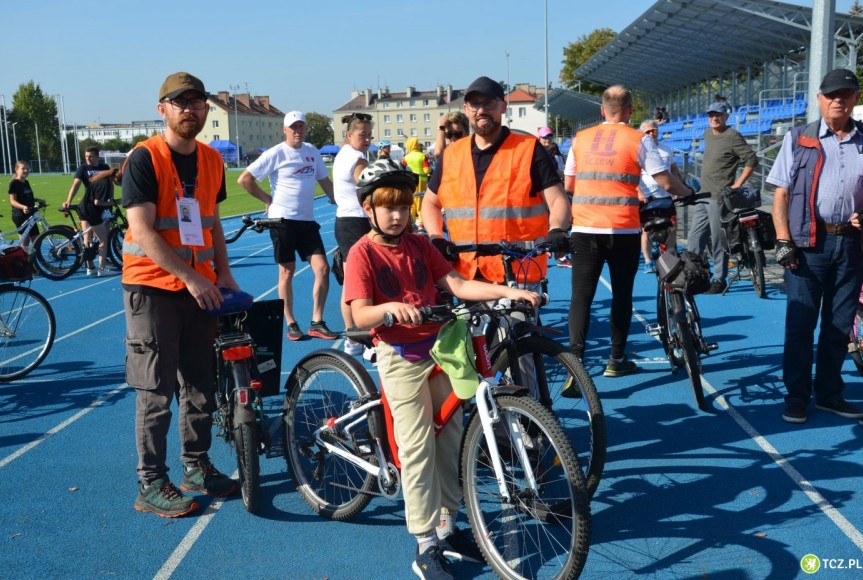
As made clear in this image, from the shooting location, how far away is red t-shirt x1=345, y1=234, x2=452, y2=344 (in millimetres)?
3467

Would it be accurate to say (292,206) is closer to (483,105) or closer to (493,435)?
(483,105)

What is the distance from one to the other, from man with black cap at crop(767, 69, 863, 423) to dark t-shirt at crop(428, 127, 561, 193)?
1.53 m

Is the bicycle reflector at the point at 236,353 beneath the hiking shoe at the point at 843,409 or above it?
above

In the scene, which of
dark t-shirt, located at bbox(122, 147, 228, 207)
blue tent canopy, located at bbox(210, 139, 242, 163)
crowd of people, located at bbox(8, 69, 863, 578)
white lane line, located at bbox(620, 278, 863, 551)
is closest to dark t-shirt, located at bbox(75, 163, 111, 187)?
crowd of people, located at bbox(8, 69, 863, 578)

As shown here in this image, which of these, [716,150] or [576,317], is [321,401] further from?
[716,150]

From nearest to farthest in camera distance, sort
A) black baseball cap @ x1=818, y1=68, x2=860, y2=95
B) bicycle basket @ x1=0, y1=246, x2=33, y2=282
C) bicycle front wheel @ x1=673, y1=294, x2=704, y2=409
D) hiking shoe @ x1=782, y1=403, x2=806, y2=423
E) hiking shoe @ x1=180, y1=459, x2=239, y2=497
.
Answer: hiking shoe @ x1=180, y1=459, x2=239, y2=497 < black baseball cap @ x1=818, y1=68, x2=860, y2=95 < hiking shoe @ x1=782, y1=403, x2=806, y2=423 < bicycle front wheel @ x1=673, y1=294, x2=704, y2=409 < bicycle basket @ x1=0, y1=246, x2=33, y2=282

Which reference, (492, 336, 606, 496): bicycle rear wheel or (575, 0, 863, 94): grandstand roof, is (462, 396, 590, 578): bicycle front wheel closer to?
(492, 336, 606, 496): bicycle rear wheel

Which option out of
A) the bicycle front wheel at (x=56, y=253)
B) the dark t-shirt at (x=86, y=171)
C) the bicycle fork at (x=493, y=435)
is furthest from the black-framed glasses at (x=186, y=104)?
the dark t-shirt at (x=86, y=171)

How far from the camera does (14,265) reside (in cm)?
681

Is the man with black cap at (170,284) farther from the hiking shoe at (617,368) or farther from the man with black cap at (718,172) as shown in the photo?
the man with black cap at (718,172)

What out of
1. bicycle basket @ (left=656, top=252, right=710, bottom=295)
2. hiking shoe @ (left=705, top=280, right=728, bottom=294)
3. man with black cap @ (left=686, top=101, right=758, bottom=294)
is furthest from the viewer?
hiking shoe @ (left=705, top=280, right=728, bottom=294)

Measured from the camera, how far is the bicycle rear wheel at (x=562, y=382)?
389cm

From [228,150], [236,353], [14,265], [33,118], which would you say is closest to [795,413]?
[236,353]

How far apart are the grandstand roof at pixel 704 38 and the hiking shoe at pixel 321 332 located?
17755 mm
